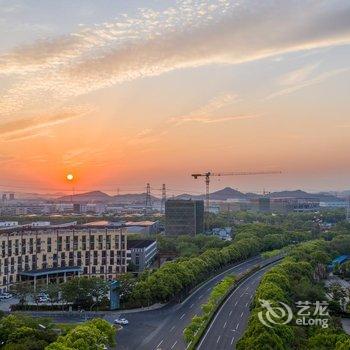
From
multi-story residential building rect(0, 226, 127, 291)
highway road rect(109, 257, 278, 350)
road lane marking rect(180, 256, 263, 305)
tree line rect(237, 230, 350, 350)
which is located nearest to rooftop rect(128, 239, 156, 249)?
multi-story residential building rect(0, 226, 127, 291)

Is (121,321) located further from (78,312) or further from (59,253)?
(59,253)

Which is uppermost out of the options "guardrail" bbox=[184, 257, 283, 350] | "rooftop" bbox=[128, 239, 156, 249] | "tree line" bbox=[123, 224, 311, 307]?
"rooftop" bbox=[128, 239, 156, 249]

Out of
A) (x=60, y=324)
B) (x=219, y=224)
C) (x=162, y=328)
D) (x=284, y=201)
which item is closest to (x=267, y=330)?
(x=162, y=328)

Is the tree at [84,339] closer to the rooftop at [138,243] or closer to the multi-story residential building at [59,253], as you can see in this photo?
the multi-story residential building at [59,253]

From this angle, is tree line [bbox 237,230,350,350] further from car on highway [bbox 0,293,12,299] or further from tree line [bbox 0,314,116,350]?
car on highway [bbox 0,293,12,299]

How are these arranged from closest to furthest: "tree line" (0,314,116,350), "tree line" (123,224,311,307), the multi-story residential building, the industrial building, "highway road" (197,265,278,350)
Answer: "tree line" (0,314,116,350) → "highway road" (197,265,278,350) → "tree line" (123,224,311,307) → the multi-story residential building → the industrial building

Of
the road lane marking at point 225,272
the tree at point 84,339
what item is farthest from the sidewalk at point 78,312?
the tree at point 84,339

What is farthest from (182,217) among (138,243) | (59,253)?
(59,253)
